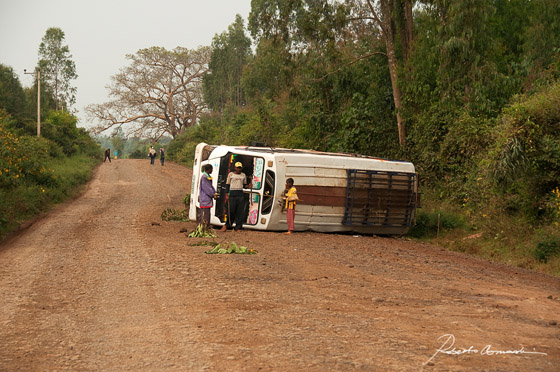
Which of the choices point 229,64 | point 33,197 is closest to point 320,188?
point 33,197

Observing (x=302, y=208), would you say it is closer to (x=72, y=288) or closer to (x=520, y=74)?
(x=72, y=288)

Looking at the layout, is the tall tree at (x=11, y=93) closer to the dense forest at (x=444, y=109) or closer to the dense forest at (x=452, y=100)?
the dense forest at (x=444, y=109)

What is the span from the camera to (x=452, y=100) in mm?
21375

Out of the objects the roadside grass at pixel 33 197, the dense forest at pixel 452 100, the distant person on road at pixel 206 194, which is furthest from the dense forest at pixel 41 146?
the dense forest at pixel 452 100

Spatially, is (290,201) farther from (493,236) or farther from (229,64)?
(229,64)

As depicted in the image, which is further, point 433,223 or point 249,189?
point 433,223

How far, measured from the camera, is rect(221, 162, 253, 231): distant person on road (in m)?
16.0

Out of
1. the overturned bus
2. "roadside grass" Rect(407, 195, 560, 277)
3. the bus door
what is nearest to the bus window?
the overturned bus

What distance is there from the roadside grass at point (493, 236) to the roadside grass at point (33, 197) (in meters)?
12.2

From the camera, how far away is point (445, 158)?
2200 centimetres

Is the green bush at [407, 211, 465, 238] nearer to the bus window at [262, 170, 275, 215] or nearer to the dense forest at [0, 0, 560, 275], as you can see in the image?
the dense forest at [0, 0, 560, 275]

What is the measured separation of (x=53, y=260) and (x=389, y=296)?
6.71 metres

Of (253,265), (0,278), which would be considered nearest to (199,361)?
(253,265)

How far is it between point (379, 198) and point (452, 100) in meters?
6.04
